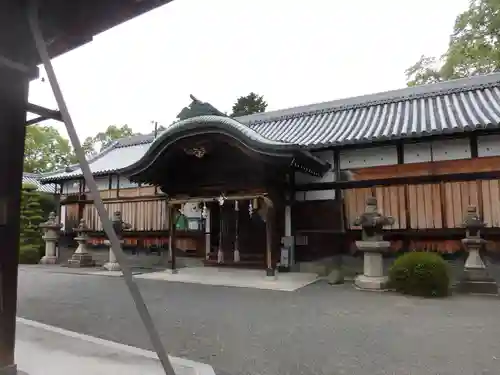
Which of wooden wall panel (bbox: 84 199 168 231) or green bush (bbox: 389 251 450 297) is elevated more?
wooden wall panel (bbox: 84 199 168 231)

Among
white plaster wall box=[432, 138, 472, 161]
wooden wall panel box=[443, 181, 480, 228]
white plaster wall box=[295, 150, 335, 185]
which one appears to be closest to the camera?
wooden wall panel box=[443, 181, 480, 228]

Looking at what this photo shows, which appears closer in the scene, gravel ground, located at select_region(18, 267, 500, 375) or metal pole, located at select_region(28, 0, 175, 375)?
metal pole, located at select_region(28, 0, 175, 375)

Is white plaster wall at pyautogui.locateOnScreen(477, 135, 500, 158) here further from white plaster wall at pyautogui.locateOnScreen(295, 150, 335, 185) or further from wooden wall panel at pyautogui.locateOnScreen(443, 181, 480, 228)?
white plaster wall at pyautogui.locateOnScreen(295, 150, 335, 185)

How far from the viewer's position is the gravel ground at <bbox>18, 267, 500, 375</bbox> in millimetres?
3854

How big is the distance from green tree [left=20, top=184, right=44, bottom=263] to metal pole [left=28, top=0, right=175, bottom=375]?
1595 cm

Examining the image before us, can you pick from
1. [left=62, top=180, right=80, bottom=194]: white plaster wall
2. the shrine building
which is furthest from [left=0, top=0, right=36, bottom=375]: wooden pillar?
[left=62, top=180, right=80, bottom=194]: white plaster wall

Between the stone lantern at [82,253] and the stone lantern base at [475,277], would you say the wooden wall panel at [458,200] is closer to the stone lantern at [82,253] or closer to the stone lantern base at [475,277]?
the stone lantern base at [475,277]

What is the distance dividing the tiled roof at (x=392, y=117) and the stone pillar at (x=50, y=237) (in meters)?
2.13

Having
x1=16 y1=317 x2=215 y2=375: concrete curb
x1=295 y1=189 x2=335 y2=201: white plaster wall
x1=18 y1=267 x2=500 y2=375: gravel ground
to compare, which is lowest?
x1=18 y1=267 x2=500 y2=375: gravel ground

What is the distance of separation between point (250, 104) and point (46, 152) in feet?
69.4

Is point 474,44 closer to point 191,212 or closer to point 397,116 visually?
point 397,116

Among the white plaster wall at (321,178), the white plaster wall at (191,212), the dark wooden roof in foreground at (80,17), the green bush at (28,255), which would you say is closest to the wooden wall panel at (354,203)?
the white plaster wall at (321,178)

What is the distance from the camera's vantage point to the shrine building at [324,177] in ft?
30.9

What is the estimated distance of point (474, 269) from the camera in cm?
787
